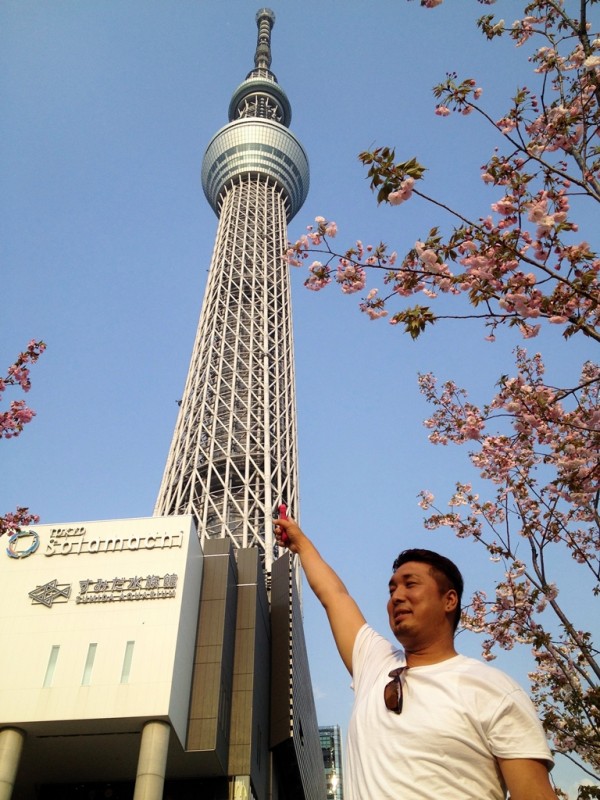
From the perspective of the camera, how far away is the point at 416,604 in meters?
3.21

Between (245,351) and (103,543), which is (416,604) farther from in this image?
(245,351)

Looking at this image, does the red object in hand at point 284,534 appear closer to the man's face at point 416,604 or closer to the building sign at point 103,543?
the man's face at point 416,604

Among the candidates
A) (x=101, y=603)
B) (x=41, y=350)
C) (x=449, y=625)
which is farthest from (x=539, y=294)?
(x=101, y=603)

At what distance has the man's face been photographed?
10.2 ft

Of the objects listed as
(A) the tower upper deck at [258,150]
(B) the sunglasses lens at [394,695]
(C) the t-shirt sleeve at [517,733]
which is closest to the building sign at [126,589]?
(B) the sunglasses lens at [394,695]

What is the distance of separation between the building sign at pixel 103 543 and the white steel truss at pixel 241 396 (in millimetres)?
20773

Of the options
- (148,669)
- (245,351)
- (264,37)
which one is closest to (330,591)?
(148,669)

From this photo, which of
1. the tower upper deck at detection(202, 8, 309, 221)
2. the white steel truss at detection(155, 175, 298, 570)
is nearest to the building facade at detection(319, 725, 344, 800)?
the white steel truss at detection(155, 175, 298, 570)

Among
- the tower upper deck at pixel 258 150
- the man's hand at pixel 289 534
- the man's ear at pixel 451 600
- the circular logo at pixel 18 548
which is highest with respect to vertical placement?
the tower upper deck at pixel 258 150

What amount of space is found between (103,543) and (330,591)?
22.1m

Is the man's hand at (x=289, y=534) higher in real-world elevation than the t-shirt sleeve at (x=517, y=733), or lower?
higher

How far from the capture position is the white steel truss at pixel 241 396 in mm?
48812

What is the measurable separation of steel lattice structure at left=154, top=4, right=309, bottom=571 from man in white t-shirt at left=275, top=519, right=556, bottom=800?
126 feet

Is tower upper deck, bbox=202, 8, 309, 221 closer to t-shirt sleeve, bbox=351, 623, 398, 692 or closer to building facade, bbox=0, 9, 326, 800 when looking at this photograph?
building facade, bbox=0, 9, 326, 800
